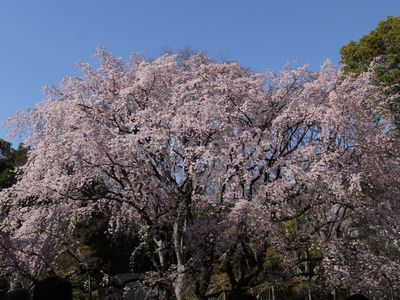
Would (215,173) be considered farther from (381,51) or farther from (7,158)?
(7,158)

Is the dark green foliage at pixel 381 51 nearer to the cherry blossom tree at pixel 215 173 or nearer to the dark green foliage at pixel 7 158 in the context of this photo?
the cherry blossom tree at pixel 215 173

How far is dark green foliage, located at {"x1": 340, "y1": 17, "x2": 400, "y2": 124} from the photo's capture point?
14742 mm

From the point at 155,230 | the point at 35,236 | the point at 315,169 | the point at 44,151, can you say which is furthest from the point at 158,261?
the point at 315,169

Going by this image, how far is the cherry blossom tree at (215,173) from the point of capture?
26.2 feet

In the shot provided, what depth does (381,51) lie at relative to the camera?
15.2 metres

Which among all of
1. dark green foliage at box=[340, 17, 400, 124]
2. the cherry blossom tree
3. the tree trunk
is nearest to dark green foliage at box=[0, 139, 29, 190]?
the cherry blossom tree

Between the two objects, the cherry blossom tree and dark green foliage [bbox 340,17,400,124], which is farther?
dark green foliage [bbox 340,17,400,124]

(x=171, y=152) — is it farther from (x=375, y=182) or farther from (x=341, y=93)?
(x=375, y=182)

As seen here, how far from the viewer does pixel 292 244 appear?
27.8 feet

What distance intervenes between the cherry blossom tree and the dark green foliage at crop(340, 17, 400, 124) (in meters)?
5.67

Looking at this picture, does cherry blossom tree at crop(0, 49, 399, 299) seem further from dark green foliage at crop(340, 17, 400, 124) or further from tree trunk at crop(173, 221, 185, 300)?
dark green foliage at crop(340, 17, 400, 124)

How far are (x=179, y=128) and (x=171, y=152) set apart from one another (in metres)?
0.46

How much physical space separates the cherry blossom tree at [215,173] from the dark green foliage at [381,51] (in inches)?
223

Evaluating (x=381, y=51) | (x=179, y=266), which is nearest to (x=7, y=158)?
(x=179, y=266)
